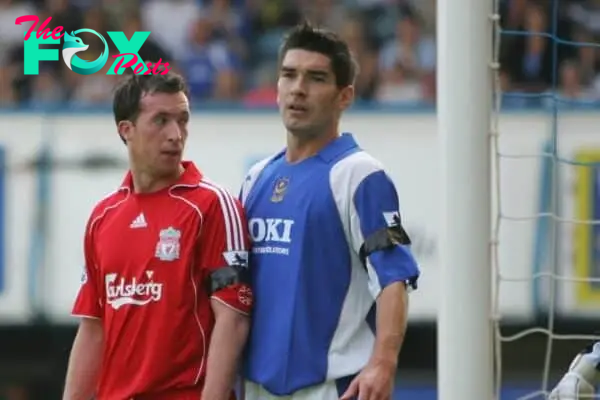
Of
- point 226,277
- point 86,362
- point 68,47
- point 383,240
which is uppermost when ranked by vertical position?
point 68,47

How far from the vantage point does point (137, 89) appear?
460 centimetres

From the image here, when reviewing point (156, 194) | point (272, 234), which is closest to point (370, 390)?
point (272, 234)

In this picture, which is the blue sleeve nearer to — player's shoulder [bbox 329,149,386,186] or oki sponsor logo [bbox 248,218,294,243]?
player's shoulder [bbox 329,149,386,186]

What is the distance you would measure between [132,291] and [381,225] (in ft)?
2.31

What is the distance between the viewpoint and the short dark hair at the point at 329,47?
4.49m

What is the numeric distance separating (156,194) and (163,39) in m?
6.37

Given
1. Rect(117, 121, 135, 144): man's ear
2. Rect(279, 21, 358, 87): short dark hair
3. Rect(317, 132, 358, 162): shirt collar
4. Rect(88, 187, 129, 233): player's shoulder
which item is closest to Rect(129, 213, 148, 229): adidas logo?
Rect(88, 187, 129, 233): player's shoulder

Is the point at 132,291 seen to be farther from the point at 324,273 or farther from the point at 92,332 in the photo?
the point at 324,273

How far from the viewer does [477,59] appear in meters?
4.56

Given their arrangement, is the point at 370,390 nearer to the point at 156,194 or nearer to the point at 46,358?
the point at 156,194

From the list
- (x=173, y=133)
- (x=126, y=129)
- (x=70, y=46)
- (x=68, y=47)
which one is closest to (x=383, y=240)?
(x=173, y=133)

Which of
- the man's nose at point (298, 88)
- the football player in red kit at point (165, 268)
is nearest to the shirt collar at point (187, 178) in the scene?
the football player in red kit at point (165, 268)

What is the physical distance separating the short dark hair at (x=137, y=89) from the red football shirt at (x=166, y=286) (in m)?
0.24

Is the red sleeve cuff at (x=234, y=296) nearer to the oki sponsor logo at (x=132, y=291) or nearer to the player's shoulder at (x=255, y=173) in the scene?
the oki sponsor logo at (x=132, y=291)
